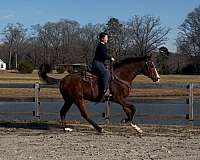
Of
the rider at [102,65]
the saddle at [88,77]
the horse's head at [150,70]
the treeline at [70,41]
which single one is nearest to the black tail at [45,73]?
the saddle at [88,77]

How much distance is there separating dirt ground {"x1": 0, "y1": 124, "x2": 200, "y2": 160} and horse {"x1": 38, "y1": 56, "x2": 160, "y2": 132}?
698 millimetres

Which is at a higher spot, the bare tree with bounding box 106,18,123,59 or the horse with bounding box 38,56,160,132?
the bare tree with bounding box 106,18,123,59

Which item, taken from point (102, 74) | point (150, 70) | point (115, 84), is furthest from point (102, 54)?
point (150, 70)

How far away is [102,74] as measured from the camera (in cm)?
1289

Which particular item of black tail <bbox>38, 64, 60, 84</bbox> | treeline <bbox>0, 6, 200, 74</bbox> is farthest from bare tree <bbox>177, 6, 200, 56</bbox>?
black tail <bbox>38, 64, 60, 84</bbox>

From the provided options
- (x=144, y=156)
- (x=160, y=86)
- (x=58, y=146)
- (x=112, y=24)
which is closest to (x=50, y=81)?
(x=160, y=86)

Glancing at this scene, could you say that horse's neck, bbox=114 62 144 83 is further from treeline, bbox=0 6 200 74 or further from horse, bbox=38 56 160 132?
treeline, bbox=0 6 200 74

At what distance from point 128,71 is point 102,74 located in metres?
0.97

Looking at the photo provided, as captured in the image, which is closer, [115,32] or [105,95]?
[105,95]

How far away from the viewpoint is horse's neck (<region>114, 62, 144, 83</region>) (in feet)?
44.0

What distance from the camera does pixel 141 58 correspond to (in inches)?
537

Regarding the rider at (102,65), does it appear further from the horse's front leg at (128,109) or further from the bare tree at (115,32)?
the bare tree at (115,32)

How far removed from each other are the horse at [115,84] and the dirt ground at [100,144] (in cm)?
70

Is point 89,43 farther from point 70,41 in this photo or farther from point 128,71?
point 128,71
